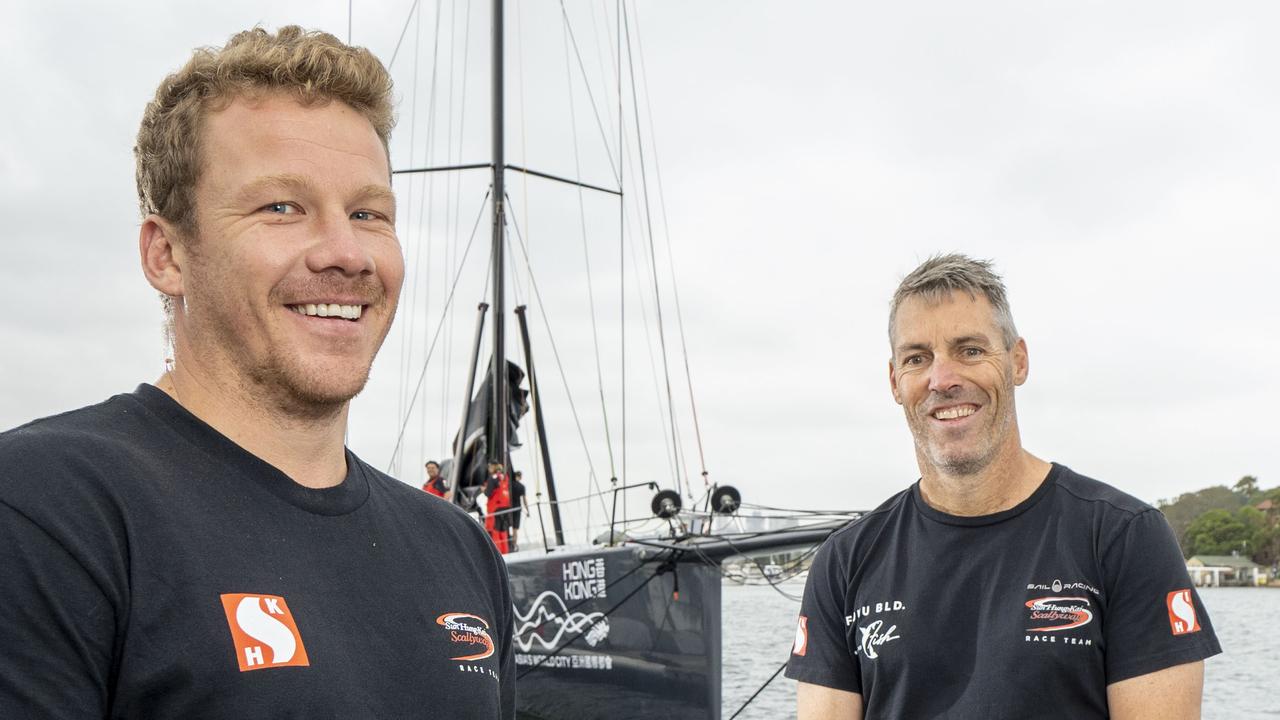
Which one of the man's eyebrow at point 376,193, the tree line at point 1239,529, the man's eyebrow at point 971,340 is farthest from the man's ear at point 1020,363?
the tree line at point 1239,529

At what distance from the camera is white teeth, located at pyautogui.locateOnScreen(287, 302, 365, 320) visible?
1472mm

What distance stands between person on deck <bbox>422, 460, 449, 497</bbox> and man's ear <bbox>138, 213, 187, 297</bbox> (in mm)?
10652

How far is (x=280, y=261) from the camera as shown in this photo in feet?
4.76

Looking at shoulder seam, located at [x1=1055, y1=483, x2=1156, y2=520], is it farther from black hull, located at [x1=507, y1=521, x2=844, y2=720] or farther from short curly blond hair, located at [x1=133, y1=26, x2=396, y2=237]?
black hull, located at [x1=507, y1=521, x2=844, y2=720]

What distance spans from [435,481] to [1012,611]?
10788mm

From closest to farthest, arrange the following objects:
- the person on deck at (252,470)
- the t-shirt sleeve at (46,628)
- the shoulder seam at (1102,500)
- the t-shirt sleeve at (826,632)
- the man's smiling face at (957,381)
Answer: the t-shirt sleeve at (46,628) → the person on deck at (252,470) → the shoulder seam at (1102,500) → the man's smiling face at (957,381) → the t-shirt sleeve at (826,632)

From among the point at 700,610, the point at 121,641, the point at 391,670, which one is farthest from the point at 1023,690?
the point at 700,610

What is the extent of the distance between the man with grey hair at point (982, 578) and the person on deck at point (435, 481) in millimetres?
9600

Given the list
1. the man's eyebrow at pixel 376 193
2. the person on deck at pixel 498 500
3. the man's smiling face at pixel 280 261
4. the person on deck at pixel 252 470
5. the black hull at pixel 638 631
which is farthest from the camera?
the person on deck at pixel 498 500

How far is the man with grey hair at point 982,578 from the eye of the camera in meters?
2.37

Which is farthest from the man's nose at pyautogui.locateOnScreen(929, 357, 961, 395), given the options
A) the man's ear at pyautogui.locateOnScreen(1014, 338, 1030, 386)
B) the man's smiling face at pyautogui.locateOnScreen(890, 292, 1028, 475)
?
the man's ear at pyautogui.locateOnScreen(1014, 338, 1030, 386)

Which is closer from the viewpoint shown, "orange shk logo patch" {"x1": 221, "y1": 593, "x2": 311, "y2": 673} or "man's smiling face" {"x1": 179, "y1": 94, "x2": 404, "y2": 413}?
"orange shk logo patch" {"x1": 221, "y1": 593, "x2": 311, "y2": 673}

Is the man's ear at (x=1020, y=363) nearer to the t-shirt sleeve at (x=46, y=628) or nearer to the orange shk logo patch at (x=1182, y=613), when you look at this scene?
the orange shk logo patch at (x=1182, y=613)

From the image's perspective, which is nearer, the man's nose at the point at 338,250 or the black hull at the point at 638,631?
the man's nose at the point at 338,250
